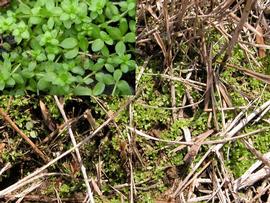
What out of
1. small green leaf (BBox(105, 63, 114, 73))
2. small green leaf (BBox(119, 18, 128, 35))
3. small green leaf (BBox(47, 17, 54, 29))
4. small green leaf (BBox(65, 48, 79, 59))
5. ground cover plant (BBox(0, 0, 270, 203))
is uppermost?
small green leaf (BBox(47, 17, 54, 29))

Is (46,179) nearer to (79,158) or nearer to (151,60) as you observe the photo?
(79,158)

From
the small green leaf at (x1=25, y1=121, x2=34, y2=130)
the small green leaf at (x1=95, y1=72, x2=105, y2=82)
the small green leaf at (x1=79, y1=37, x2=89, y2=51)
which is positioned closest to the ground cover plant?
the small green leaf at (x1=25, y1=121, x2=34, y2=130)

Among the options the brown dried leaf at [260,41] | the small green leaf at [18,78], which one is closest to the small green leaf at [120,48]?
the small green leaf at [18,78]

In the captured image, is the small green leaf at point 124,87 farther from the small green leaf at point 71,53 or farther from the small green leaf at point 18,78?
the small green leaf at point 18,78

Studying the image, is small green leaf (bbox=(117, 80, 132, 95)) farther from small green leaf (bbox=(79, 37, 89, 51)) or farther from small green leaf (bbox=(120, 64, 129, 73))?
small green leaf (bbox=(79, 37, 89, 51))

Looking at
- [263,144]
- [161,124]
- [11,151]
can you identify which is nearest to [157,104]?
[161,124]

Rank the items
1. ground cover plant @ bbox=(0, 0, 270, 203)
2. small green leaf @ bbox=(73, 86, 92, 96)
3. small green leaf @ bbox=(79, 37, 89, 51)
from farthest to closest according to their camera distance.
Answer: small green leaf @ bbox=(79, 37, 89, 51) → small green leaf @ bbox=(73, 86, 92, 96) → ground cover plant @ bbox=(0, 0, 270, 203)
